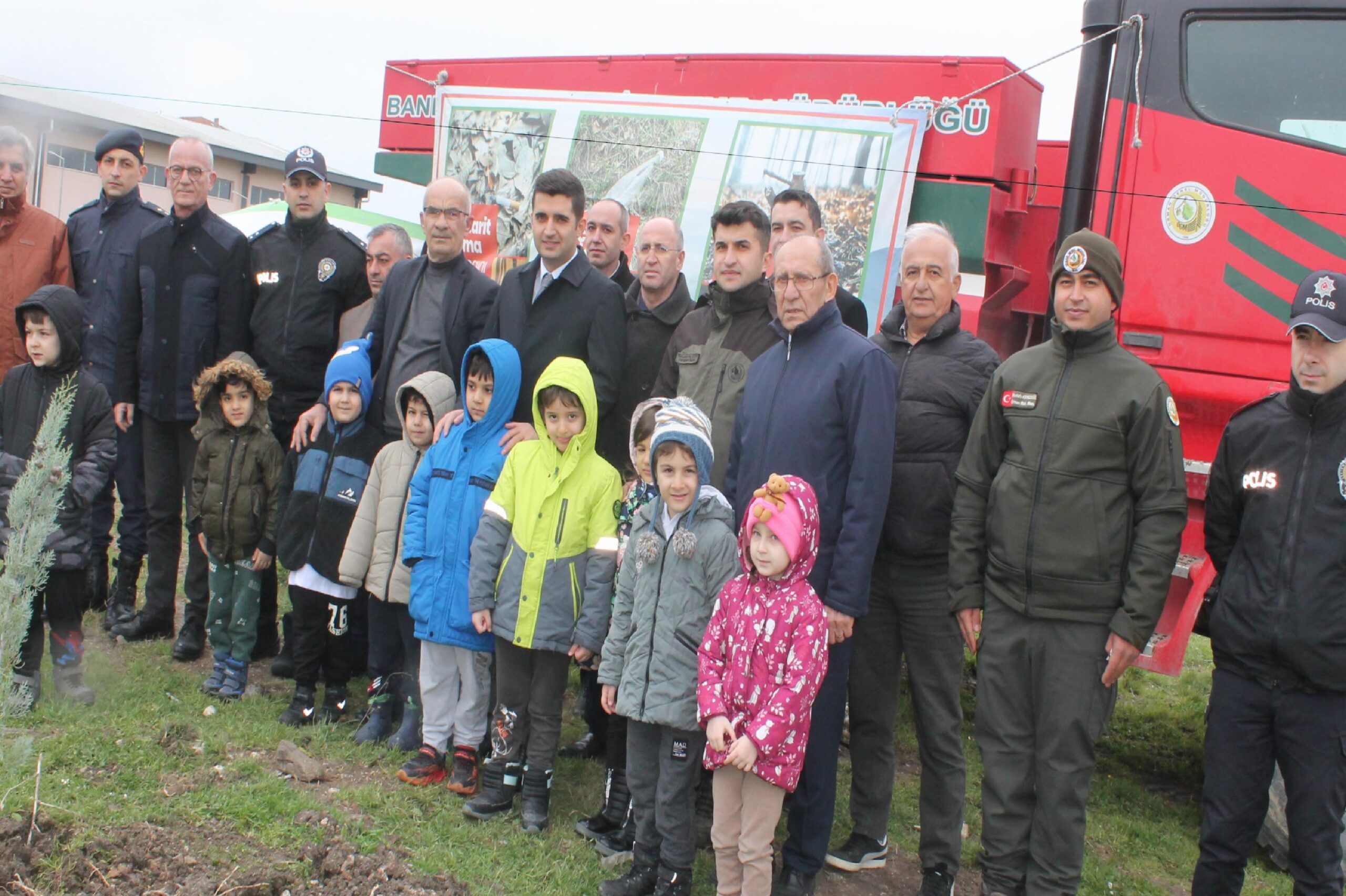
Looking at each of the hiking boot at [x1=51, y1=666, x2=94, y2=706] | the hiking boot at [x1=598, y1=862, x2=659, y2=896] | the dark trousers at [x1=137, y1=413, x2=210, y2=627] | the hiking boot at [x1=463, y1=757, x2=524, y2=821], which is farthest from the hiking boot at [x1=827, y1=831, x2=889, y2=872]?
the dark trousers at [x1=137, y1=413, x2=210, y2=627]

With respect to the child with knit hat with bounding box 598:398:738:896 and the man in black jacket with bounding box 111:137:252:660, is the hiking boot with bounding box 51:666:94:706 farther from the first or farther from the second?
the child with knit hat with bounding box 598:398:738:896

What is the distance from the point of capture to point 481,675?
14.1 ft

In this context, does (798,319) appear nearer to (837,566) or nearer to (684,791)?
(837,566)

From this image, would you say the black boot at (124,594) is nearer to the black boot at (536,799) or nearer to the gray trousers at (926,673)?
the black boot at (536,799)

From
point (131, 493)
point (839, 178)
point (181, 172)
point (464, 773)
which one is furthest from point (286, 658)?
point (839, 178)

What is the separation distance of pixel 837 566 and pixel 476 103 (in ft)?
14.6

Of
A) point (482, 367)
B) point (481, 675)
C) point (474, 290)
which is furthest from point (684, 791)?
point (474, 290)

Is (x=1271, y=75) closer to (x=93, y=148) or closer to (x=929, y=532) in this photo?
(x=929, y=532)

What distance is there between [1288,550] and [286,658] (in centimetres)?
450

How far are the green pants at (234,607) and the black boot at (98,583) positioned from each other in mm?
1430

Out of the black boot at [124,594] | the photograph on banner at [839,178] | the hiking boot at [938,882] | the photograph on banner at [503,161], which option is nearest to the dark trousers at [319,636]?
the black boot at [124,594]

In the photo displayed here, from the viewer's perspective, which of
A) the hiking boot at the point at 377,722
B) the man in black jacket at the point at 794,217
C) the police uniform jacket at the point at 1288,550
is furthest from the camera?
the hiking boot at the point at 377,722

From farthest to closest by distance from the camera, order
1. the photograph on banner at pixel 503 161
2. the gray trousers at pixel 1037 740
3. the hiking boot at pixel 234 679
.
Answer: the photograph on banner at pixel 503 161
the hiking boot at pixel 234 679
the gray trousers at pixel 1037 740

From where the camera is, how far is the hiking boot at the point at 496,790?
3969mm
